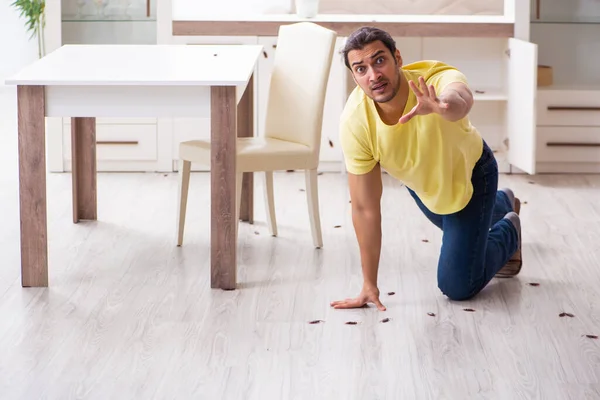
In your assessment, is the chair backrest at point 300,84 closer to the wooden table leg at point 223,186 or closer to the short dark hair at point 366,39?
the wooden table leg at point 223,186

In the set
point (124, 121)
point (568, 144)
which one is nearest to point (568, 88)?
point (568, 144)

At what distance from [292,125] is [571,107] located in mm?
1926

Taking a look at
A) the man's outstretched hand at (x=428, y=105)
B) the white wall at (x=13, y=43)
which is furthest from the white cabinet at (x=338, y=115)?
the white wall at (x=13, y=43)

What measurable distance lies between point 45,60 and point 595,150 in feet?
9.38

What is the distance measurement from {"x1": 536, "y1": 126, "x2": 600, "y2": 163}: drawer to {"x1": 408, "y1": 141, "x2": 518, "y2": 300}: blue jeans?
2103 millimetres

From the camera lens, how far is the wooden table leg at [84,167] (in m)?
4.25

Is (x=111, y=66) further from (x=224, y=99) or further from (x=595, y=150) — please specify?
(x=595, y=150)

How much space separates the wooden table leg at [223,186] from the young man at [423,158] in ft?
1.31

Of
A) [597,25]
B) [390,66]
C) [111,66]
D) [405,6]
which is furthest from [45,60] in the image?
[597,25]

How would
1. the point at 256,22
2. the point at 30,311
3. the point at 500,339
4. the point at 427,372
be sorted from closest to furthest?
1. the point at 427,372
2. the point at 500,339
3. the point at 30,311
4. the point at 256,22

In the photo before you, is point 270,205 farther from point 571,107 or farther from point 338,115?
point 571,107

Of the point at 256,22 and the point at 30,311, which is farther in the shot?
the point at 256,22

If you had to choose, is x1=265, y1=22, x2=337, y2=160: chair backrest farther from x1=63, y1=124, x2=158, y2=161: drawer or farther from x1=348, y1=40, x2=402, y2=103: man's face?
x1=63, y1=124, x2=158, y2=161: drawer

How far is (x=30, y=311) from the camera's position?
3.19 meters
